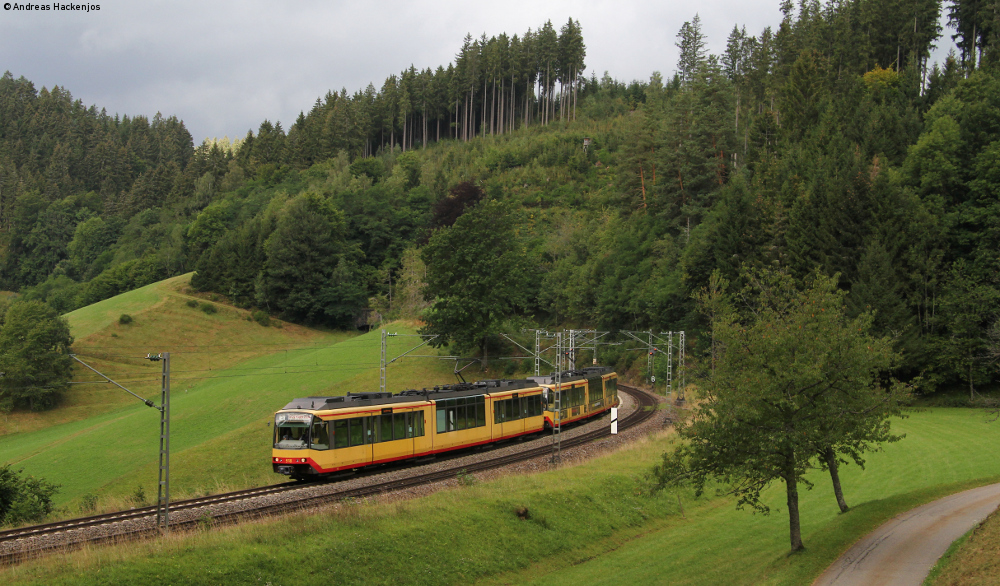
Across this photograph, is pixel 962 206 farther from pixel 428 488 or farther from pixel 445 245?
pixel 428 488

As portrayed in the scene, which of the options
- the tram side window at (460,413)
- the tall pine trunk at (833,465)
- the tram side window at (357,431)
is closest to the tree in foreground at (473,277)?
the tram side window at (460,413)

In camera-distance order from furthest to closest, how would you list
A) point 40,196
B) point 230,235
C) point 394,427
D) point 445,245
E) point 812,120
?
point 40,196, point 230,235, point 812,120, point 445,245, point 394,427

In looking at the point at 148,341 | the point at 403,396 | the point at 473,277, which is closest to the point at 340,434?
the point at 403,396

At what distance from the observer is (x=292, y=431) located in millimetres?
25297

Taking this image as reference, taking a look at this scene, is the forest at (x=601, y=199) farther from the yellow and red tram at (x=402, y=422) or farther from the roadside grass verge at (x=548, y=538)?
the yellow and red tram at (x=402, y=422)

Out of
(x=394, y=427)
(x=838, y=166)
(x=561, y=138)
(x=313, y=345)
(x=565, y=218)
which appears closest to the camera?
(x=394, y=427)

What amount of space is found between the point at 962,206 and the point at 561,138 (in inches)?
2993

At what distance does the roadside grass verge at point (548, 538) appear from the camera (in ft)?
50.8

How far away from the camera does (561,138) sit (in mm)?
120375

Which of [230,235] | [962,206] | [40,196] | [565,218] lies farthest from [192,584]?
[40,196]

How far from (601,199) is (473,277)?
41.5 metres

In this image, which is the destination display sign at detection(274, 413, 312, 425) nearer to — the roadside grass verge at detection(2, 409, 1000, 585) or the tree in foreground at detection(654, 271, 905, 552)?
the roadside grass verge at detection(2, 409, 1000, 585)

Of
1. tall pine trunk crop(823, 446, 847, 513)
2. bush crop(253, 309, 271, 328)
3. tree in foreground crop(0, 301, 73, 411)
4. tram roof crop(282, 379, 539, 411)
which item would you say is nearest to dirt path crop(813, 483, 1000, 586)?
tall pine trunk crop(823, 446, 847, 513)

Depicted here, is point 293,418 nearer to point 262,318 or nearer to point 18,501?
point 18,501
